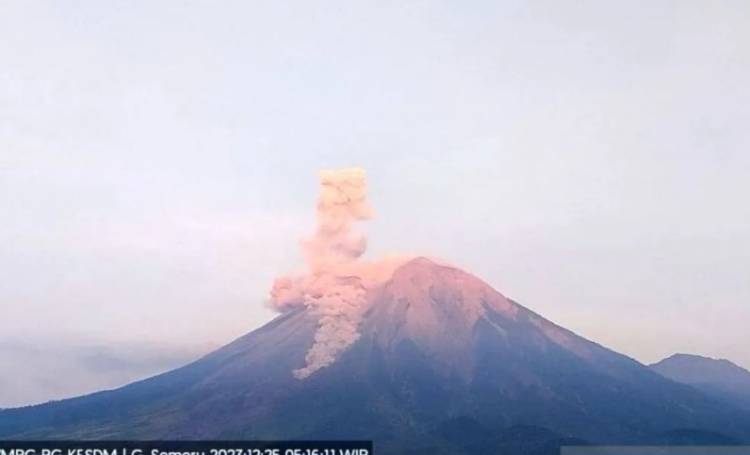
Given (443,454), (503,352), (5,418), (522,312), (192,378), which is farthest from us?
(503,352)

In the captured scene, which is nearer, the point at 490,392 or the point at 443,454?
the point at 443,454

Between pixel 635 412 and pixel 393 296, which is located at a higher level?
pixel 393 296

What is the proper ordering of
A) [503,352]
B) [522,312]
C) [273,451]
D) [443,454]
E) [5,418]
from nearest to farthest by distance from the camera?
[273,451], [5,418], [443,454], [522,312], [503,352]

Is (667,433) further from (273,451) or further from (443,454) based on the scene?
(273,451)

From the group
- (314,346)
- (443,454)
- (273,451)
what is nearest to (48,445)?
(273,451)

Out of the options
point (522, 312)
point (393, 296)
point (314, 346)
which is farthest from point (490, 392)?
point (393, 296)

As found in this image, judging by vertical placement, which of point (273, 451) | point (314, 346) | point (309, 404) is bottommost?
point (273, 451)
